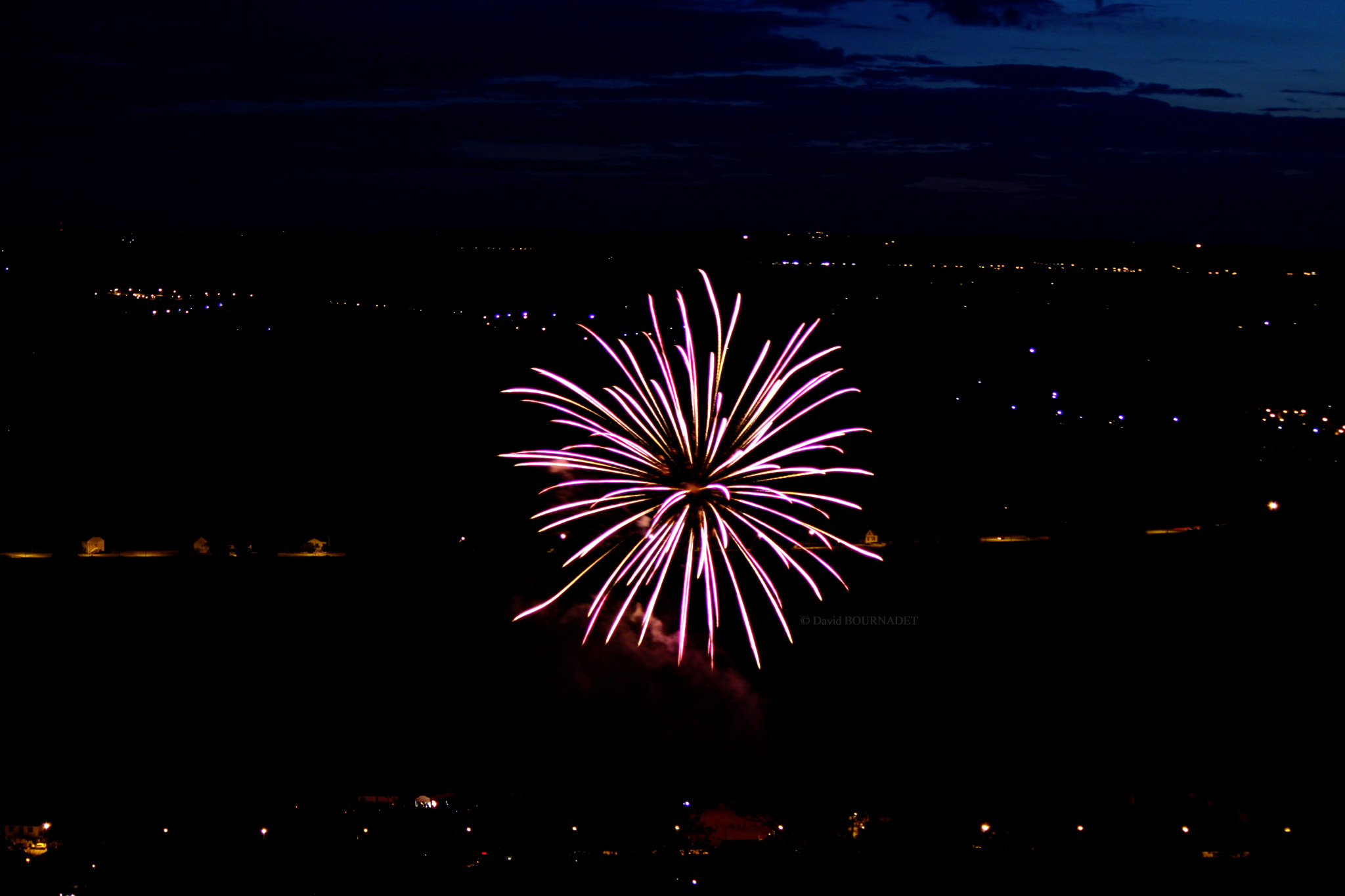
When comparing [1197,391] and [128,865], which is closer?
[128,865]

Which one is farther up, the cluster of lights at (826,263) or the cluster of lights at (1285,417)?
the cluster of lights at (826,263)

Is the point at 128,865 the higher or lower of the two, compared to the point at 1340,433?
lower

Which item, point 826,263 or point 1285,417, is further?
point 826,263

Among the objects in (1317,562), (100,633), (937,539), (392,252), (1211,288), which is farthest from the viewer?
(392,252)

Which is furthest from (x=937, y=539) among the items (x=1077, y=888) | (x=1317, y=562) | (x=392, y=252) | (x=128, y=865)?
(x=392, y=252)

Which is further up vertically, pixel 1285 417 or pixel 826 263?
pixel 826 263

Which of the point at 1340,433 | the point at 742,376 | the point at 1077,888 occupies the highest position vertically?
the point at 742,376

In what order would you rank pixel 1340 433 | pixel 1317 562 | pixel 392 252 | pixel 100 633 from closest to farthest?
pixel 100 633, pixel 1317 562, pixel 1340 433, pixel 392 252

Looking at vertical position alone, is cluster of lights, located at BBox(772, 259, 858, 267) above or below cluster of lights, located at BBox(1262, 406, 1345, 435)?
above

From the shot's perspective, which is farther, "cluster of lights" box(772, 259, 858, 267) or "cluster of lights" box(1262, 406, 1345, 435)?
"cluster of lights" box(772, 259, 858, 267)

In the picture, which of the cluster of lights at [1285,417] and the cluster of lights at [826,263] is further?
the cluster of lights at [826,263]

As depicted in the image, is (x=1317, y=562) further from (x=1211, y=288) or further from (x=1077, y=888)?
(x=1211, y=288)
